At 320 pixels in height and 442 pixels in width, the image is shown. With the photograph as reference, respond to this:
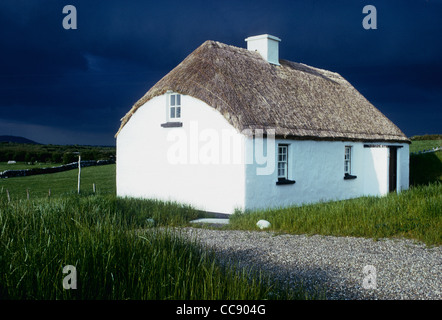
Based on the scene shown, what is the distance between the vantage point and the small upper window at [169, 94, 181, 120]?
14.3m

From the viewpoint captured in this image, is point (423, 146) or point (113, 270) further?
point (423, 146)

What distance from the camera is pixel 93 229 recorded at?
5906mm

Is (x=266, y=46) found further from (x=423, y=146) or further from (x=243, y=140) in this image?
(x=423, y=146)

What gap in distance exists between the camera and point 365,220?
31.6ft

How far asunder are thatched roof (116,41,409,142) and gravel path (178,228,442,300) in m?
5.08

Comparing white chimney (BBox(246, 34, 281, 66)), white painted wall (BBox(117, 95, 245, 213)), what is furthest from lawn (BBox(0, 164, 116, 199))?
white chimney (BBox(246, 34, 281, 66))

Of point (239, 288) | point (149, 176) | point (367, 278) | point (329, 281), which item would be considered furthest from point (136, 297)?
point (149, 176)

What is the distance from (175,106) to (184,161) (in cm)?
190

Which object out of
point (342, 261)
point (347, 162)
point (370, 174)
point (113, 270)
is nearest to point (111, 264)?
point (113, 270)

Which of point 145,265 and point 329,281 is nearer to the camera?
point 145,265

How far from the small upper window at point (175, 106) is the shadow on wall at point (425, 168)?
14.3 m
